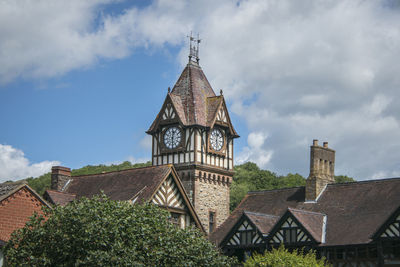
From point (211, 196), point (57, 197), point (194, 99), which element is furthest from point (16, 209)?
point (194, 99)

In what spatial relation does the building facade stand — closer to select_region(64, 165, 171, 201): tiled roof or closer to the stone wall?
select_region(64, 165, 171, 201): tiled roof

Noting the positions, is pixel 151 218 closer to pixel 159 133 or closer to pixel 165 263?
pixel 165 263

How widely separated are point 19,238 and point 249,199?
22.7 m

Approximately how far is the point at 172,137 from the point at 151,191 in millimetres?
11081

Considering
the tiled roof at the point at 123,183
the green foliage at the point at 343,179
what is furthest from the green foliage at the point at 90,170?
the tiled roof at the point at 123,183

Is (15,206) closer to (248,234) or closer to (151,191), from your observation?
(151,191)

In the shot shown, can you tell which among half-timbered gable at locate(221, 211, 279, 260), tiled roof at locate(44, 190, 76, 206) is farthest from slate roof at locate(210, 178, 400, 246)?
tiled roof at locate(44, 190, 76, 206)

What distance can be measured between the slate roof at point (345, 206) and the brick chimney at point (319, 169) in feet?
1.57

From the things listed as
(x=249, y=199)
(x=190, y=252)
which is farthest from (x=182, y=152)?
(x=190, y=252)

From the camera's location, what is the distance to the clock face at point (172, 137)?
4675 cm

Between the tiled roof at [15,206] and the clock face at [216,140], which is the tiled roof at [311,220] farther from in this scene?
the tiled roof at [15,206]

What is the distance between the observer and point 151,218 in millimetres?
23531

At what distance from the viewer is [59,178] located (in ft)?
147

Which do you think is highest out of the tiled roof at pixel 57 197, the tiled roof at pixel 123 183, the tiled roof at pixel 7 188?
the tiled roof at pixel 123 183
